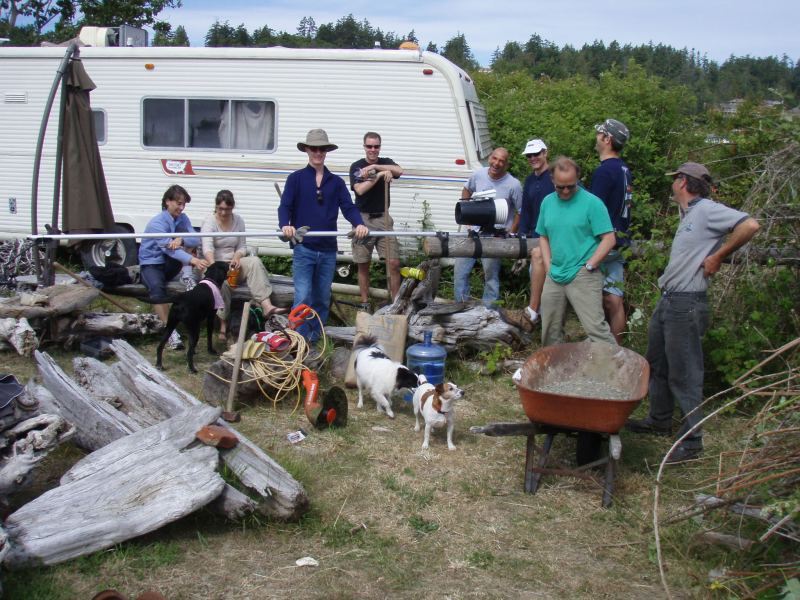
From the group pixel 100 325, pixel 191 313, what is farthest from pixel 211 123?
pixel 191 313

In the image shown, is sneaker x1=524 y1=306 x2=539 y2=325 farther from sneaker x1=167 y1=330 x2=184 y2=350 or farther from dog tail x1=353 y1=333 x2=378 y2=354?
sneaker x1=167 y1=330 x2=184 y2=350

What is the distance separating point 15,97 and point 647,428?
9345mm

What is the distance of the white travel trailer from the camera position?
9.80 metres

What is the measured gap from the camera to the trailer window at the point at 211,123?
10.2 m

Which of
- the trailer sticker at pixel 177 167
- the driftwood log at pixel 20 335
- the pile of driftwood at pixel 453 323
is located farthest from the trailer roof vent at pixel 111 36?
the pile of driftwood at pixel 453 323

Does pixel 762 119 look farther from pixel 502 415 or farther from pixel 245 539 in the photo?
pixel 245 539

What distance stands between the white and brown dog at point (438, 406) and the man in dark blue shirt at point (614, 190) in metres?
1.88

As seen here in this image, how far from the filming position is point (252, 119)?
33.7ft

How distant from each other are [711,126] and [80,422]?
296 inches

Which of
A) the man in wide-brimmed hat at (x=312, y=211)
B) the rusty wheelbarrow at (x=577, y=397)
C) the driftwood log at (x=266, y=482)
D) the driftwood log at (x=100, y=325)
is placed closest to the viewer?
the driftwood log at (x=266, y=482)

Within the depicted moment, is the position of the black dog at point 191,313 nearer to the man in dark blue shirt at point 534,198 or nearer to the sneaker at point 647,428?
the man in dark blue shirt at point 534,198

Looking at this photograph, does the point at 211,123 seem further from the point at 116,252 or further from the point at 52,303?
the point at 52,303

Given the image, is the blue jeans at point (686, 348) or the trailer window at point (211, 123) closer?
the blue jeans at point (686, 348)

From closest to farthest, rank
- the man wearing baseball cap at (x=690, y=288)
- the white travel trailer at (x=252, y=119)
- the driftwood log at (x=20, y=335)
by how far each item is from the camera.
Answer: the man wearing baseball cap at (x=690, y=288) → the driftwood log at (x=20, y=335) → the white travel trailer at (x=252, y=119)
